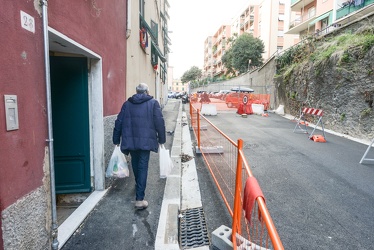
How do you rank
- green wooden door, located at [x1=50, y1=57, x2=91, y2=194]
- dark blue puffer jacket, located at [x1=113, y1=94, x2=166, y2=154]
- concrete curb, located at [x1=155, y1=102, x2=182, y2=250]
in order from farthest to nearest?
green wooden door, located at [x1=50, y1=57, x2=91, y2=194] < dark blue puffer jacket, located at [x1=113, y1=94, x2=166, y2=154] < concrete curb, located at [x1=155, y1=102, x2=182, y2=250]

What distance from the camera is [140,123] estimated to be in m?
3.61

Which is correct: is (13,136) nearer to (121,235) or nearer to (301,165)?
(121,235)

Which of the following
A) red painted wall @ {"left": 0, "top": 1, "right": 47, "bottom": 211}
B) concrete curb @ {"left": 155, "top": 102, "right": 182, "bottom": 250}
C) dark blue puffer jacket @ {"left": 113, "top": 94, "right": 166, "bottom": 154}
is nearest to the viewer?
red painted wall @ {"left": 0, "top": 1, "right": 47, "bottom": 211}

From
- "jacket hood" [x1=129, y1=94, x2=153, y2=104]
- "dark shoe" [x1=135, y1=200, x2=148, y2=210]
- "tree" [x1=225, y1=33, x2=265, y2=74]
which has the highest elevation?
"tree" [x1=225, y1=33, x2=265, y2=74]

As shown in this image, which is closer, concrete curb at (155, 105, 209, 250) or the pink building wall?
the pink building wall

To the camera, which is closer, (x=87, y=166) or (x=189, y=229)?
(x=189, y=229)

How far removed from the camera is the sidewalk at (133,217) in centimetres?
286

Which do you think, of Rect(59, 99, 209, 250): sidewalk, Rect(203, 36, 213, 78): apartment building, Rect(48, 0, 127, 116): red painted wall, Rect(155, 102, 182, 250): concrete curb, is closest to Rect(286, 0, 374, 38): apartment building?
Rect(48, 0, 127, 116): red painted wall

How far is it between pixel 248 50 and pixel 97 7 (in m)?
39.4

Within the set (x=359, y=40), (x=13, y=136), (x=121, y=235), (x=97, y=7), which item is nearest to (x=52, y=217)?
(x=121, y=235)

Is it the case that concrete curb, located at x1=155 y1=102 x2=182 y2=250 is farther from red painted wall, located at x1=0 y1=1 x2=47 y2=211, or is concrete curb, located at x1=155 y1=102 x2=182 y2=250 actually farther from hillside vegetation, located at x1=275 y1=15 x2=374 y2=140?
hillside vegetation, located at x1=275 y1=15 x2=374 y2=140

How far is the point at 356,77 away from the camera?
9.67 meters

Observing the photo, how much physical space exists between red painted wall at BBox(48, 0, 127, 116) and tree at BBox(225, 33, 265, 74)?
37.3m

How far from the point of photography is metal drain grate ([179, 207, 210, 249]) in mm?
2873
